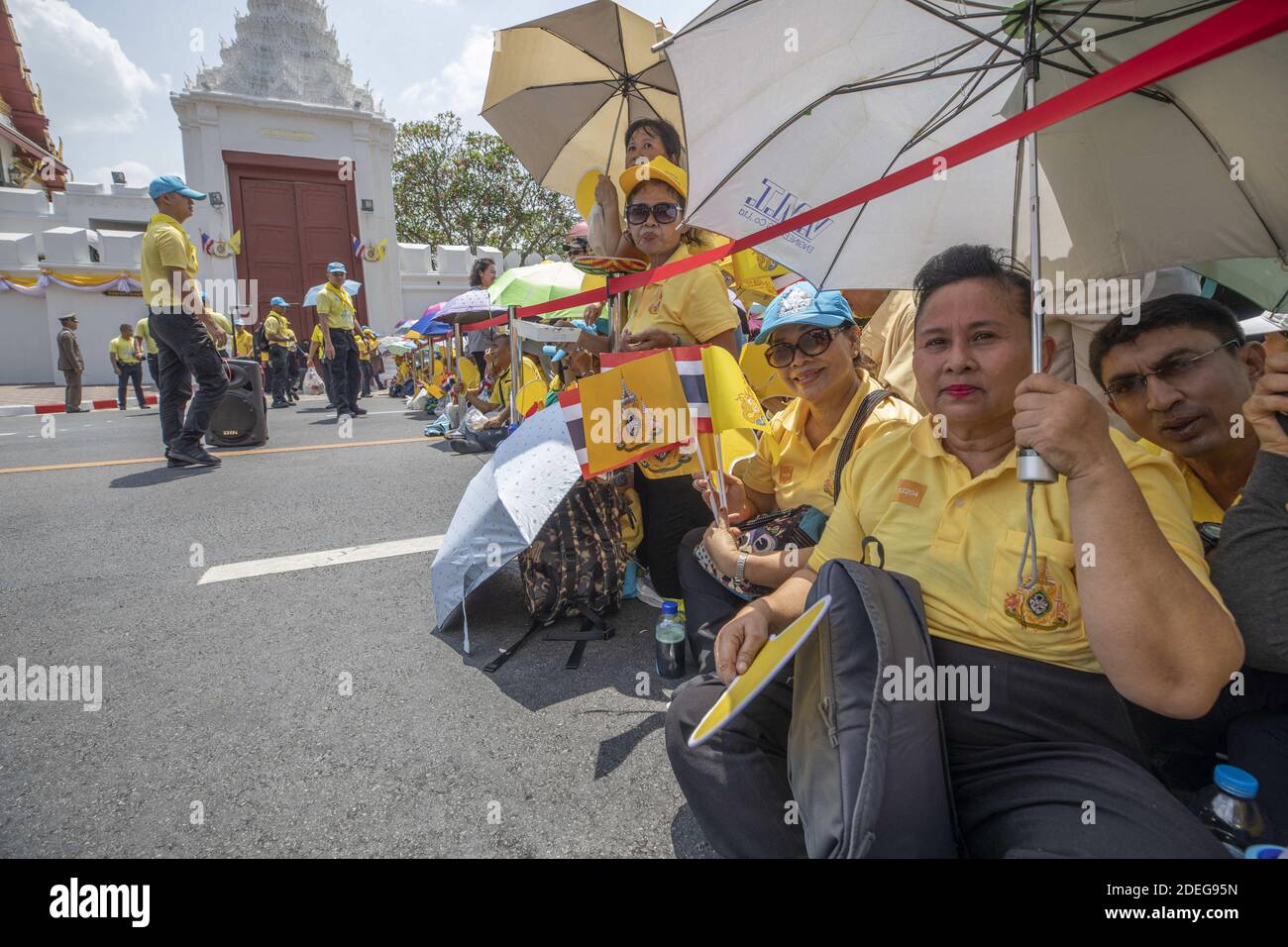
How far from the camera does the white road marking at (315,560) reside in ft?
12.4

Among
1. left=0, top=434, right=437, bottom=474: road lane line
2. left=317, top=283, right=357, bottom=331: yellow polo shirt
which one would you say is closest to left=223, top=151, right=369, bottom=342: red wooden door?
left=317, top=283, right=357, bottom=331: yellow polo shirt

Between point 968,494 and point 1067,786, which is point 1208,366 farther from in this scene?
point 1067,786

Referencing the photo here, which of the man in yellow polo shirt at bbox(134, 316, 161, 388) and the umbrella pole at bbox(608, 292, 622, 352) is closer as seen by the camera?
the umbrella pole at bbox(608, 292, 622, 352)

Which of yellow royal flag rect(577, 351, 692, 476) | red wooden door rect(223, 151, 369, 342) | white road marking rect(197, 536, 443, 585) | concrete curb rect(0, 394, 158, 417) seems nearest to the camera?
yellow royal flag rect(577, 351, 692, 476)

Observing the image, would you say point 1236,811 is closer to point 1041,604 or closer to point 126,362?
point 1041,604

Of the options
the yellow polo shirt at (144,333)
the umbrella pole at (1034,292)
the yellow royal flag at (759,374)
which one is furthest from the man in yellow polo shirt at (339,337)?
the umbrella pole at (1034,292)

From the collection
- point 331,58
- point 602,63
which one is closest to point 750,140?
point 602,63

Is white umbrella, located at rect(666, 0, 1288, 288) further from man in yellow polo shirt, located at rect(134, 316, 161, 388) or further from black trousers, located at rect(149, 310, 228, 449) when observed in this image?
man in yellow polo shirt, located at rect(134, 316, 161, 388)

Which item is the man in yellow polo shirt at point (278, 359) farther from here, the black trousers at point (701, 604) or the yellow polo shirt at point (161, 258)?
the black trousers at point (701, 604)

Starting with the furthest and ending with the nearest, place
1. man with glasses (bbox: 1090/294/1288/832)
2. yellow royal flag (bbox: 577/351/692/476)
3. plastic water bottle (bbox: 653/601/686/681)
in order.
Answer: plastic water bottle (bbox: 653/601/686/681) → yellow royal flag (bbox: 577/351/692/476) → man with glasses (bbox: 1090/294/1288/832)

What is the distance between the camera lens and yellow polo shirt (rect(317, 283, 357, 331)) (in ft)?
32.1

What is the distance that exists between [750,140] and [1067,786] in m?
1.86

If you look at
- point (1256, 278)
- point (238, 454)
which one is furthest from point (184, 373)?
point (1256, 278)

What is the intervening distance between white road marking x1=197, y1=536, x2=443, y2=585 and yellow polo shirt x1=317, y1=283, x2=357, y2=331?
6674 mm
